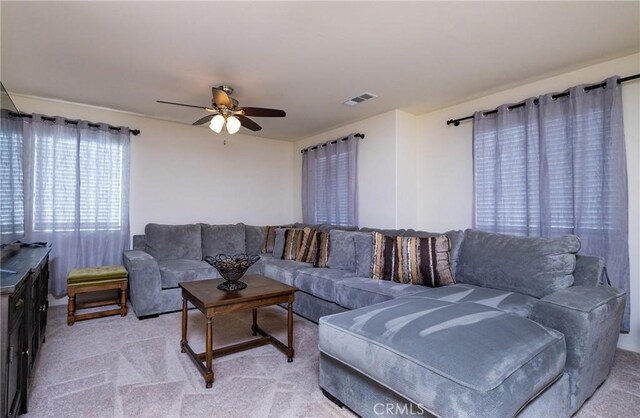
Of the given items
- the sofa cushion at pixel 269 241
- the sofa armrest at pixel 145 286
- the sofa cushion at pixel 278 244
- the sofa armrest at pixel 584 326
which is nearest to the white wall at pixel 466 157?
the sofa armrest at pixel 584 326

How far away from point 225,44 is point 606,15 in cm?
253

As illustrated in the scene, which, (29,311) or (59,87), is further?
(59,87)

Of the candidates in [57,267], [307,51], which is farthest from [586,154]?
[57,267]

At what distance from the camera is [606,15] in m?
2.07

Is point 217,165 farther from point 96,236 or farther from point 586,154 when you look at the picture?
point 586,154

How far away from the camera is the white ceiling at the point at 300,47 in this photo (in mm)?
2018

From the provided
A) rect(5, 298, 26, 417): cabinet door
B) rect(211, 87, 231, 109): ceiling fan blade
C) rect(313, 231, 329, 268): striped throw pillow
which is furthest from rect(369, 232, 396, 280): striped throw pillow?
rect(5, 298, 26, 417): cabinet door

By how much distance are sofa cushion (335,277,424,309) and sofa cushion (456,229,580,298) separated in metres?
0.50

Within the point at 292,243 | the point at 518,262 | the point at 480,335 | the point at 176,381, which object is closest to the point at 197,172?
the point at 292,243

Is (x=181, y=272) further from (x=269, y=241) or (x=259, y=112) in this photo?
(x=259, y=112)

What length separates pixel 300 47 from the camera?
245 cm

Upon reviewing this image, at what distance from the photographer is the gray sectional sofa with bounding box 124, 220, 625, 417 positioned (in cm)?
132

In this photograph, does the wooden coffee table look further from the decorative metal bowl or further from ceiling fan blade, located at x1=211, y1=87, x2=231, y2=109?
ceiling fan blade, located at x1=211, y1=87, x2=231, y2=109

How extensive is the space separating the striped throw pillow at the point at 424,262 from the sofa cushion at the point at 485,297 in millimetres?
110
